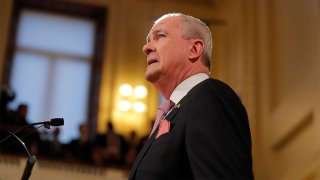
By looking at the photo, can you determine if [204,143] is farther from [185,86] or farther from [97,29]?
[97,29]

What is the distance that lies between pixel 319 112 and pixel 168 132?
21.0 feet

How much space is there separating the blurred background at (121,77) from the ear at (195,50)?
20.0 feet

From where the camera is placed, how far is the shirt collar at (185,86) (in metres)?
2.40

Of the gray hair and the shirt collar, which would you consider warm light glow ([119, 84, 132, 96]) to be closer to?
the gray hair

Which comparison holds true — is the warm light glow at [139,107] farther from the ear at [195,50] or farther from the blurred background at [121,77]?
the ear at [195,50]

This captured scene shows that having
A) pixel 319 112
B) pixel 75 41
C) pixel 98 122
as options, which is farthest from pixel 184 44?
pixel 75 41

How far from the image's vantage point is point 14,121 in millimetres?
9312

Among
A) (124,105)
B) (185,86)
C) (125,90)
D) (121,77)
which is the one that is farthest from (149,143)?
(121,77)

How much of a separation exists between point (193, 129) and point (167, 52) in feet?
1.73

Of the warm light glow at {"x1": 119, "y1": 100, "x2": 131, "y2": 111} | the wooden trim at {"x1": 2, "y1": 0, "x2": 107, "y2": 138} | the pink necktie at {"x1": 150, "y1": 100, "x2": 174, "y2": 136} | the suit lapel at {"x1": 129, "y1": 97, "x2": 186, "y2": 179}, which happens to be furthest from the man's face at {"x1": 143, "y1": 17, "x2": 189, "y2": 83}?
the wooden trim at {"x1": 2, "y1": 0, "x2": 107, "y2": 138}

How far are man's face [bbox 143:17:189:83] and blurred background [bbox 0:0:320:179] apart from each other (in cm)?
610

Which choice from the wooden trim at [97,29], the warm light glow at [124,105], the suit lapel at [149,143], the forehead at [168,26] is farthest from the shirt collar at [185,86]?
the wooden trim at [97,29]

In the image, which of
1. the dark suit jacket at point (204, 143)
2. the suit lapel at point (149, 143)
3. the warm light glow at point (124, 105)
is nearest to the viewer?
the dark suit jacket at point (204, 143)

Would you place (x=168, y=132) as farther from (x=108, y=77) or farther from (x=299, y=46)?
(x=108, y=77)
